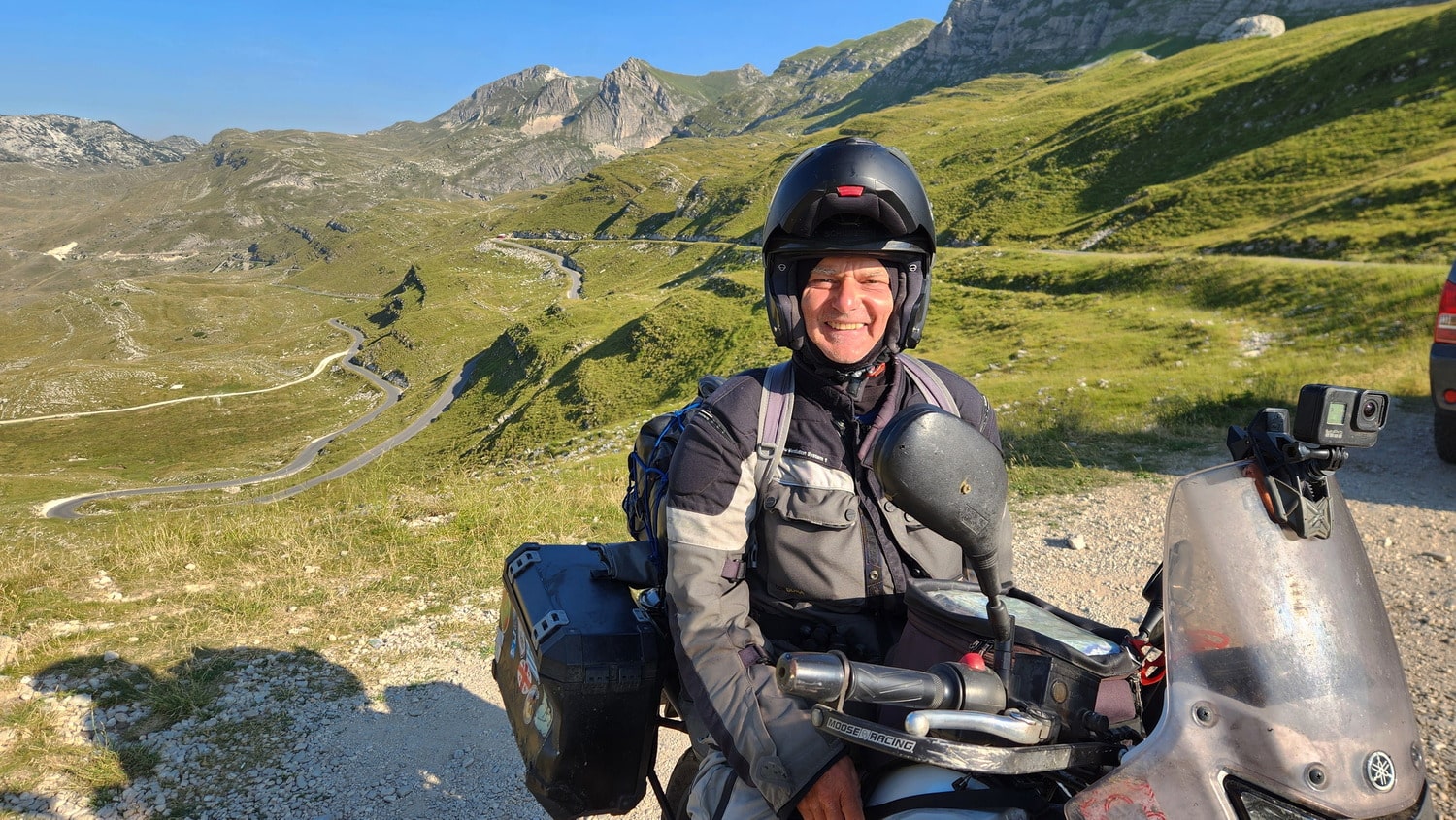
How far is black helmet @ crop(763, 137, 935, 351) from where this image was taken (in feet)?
9.96

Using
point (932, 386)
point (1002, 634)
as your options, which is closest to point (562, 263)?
point (932, 386)

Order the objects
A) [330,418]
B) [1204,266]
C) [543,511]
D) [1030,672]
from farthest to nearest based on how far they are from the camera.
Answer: [330,418] → [1204,266] → [543,511] → [1030,672]

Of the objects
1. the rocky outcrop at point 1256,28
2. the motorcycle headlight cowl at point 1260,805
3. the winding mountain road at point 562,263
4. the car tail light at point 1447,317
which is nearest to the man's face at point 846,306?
the motorcycle headlight cowl at point 1260,805

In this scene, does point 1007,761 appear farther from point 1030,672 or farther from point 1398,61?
point 1398,61

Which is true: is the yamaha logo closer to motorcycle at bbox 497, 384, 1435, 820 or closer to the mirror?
motorcycle at bbox 497, 384, 1435, 820

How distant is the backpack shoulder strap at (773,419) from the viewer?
2.91 metres

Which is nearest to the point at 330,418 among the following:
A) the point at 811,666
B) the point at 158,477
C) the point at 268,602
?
the point at 158,477

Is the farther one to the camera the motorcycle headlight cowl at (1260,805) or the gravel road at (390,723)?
the gravel road at (390,723)

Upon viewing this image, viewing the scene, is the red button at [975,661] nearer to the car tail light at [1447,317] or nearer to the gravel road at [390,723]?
the gravel road at [390,723]

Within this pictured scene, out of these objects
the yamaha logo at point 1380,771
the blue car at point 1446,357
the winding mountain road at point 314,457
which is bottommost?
the winding mountain road at point 314,457

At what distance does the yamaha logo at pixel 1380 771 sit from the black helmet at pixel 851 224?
6.38 ft

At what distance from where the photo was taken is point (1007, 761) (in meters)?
1.66

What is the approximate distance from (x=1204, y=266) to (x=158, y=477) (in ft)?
265

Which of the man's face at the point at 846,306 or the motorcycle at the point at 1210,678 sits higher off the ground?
the man's face at the point at 846,306
